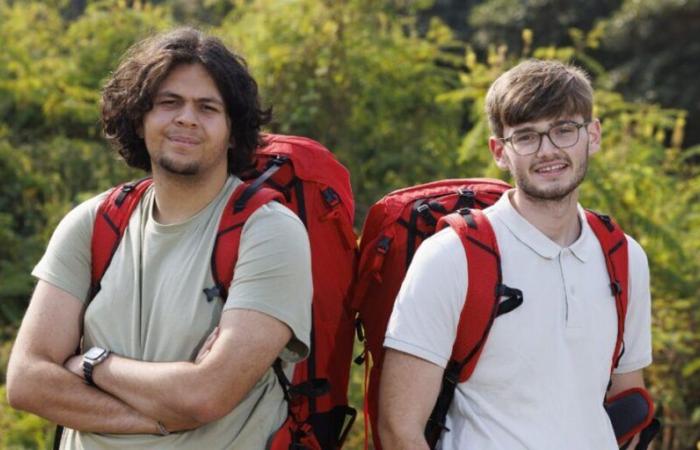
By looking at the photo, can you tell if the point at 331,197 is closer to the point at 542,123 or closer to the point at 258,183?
the point at 258,183

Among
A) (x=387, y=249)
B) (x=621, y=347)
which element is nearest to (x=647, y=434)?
(x=621, y=347)

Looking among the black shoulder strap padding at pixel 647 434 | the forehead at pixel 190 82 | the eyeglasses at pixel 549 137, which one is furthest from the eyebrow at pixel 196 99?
the black shoulder strap padding at pixel 647 434

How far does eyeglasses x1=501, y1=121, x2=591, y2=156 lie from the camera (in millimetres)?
3049

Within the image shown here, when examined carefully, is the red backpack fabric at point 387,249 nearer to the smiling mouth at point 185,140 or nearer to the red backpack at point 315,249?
the red backpack at point 315,249

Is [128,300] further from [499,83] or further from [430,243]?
[499,83]

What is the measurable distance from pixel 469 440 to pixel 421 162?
4982mm

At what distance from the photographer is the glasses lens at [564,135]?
305 cm

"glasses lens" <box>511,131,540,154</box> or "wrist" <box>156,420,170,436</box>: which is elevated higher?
"glasses lens" <box>511,131,540,154</box>

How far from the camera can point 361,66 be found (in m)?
8.01

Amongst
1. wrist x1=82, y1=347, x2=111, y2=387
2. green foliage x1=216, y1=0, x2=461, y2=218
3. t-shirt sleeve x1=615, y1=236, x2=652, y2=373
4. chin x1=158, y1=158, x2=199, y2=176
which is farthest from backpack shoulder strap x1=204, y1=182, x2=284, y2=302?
green foliage x1=216, y1=0, x2=461, y2=218

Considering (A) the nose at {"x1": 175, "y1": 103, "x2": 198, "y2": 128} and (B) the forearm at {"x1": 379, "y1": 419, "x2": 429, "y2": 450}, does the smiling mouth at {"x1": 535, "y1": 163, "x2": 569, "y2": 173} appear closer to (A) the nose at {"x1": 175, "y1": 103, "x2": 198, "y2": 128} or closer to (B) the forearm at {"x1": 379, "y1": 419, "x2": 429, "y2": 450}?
(B) the forearm at {"x1": 379, "y1": 419, "x2": 429, "y2": 450}

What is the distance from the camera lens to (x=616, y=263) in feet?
10.4

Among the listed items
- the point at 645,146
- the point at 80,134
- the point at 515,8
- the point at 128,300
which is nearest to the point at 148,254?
the point at 128,300

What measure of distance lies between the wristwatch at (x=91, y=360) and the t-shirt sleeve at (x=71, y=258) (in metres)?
0.18
